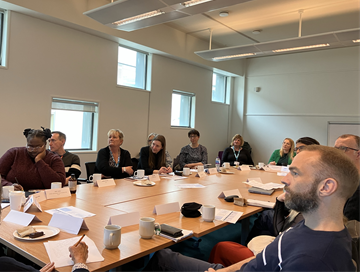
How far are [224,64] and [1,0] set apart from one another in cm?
585

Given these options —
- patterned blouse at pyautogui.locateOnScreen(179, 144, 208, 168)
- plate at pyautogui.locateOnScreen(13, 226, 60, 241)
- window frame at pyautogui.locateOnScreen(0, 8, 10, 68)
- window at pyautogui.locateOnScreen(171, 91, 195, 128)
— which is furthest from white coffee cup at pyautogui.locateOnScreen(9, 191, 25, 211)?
window at pyautogui.locateOnScreen(171, 91, 195, 128)

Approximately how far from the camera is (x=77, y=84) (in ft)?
18.3

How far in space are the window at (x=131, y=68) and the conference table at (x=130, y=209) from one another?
11.2 ft

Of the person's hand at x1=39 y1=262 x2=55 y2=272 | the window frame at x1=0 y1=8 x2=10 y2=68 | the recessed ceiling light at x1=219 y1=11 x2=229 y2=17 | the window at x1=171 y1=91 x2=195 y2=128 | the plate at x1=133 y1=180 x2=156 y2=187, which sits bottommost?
the person's hand at x1=39 y1=262 x2=55 y2=272

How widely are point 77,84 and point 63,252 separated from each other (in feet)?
15.1

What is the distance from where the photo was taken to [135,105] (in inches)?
262

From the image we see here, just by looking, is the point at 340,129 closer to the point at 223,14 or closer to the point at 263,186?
the point at 223,14

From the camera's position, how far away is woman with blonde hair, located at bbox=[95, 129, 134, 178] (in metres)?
3.97

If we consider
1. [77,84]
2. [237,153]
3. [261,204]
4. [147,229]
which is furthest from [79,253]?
[237,153]

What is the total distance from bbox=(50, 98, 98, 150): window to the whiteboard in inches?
225

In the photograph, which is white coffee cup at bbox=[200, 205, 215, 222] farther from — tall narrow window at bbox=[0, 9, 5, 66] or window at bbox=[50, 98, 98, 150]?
tall narrow window at bbox=[0, 9, 5, 66]

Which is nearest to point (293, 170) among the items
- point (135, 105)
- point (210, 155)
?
point (135, 105)

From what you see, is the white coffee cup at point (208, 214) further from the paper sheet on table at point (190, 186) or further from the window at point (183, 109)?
the window at point (183, 109)

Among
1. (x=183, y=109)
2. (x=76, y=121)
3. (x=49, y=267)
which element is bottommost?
(x=49, y=267)
